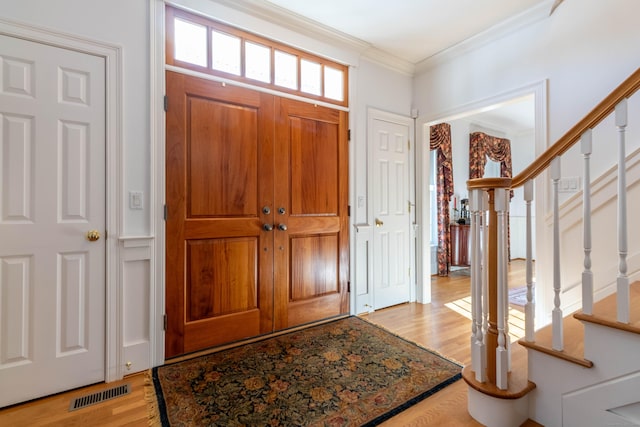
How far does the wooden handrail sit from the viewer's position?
119cm

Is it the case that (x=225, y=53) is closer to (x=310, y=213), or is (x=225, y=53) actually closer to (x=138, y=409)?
(x=310, y=213)

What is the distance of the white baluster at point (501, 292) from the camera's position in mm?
1433

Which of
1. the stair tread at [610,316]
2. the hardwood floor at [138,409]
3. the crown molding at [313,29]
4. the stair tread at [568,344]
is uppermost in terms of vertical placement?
the crown molding at [313,29]

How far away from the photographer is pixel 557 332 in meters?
1.38

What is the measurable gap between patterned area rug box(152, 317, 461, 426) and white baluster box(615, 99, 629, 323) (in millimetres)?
1019

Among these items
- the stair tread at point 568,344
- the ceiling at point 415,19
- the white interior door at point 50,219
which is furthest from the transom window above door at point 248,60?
the stair tread at point 568,344

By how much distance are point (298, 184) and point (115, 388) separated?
1.91 m

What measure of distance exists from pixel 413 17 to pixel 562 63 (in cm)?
123

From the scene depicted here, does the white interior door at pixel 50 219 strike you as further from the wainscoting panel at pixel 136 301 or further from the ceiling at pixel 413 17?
the ceiling at pixel 413 17

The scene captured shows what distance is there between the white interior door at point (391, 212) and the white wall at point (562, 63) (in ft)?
2.47

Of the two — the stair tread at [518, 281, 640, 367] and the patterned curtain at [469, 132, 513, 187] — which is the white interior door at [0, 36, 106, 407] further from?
the patterned curtain at [469, 132, 513, 187]

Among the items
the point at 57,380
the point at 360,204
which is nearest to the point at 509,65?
the point at 360,204

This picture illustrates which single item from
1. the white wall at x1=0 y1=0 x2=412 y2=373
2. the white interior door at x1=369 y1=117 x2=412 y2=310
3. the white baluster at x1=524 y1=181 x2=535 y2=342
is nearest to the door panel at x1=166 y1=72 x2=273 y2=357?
the white wall at x1=0 y1=0 x2=412 y2=373

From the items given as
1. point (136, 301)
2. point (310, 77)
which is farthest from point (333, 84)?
point (136, 301)
